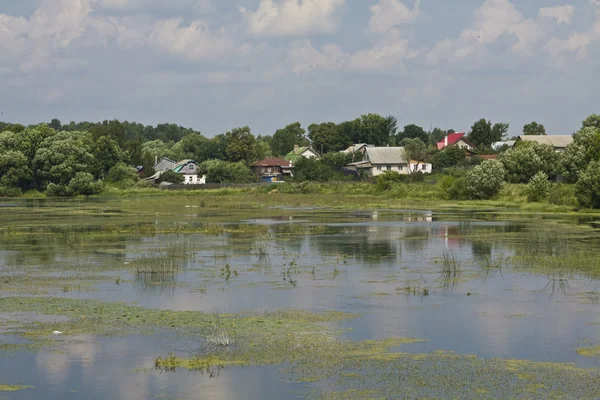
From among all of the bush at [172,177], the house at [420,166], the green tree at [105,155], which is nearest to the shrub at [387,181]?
the house at [420,166]

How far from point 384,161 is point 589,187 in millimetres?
76393

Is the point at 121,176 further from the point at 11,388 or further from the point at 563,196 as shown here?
the point at 11,388

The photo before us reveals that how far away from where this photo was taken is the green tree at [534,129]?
529 ft

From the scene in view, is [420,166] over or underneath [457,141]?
underneath

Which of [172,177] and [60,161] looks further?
[172,177]

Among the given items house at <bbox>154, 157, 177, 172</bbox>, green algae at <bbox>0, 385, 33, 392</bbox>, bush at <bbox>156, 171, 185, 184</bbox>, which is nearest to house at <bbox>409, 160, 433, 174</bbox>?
bush at <bbox>156, 171, 185, 184</bbox>

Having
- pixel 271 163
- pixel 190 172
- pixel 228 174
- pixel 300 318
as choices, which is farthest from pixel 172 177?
pixel 300 318

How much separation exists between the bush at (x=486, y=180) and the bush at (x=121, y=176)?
58.3m

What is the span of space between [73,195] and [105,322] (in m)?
89.0

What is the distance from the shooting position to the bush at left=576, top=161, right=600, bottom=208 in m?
54.2

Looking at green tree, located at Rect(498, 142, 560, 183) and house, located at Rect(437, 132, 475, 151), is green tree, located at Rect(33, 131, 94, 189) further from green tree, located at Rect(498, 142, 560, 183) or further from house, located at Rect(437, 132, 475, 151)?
house, located at Rect(437, 132, 475, 151)

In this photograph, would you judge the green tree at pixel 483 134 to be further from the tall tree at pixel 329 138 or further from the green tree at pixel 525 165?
the green tree at pixel 525 165

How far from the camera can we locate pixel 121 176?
12038 cm

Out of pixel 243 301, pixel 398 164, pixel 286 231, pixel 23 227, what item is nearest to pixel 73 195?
pixel 398 164
